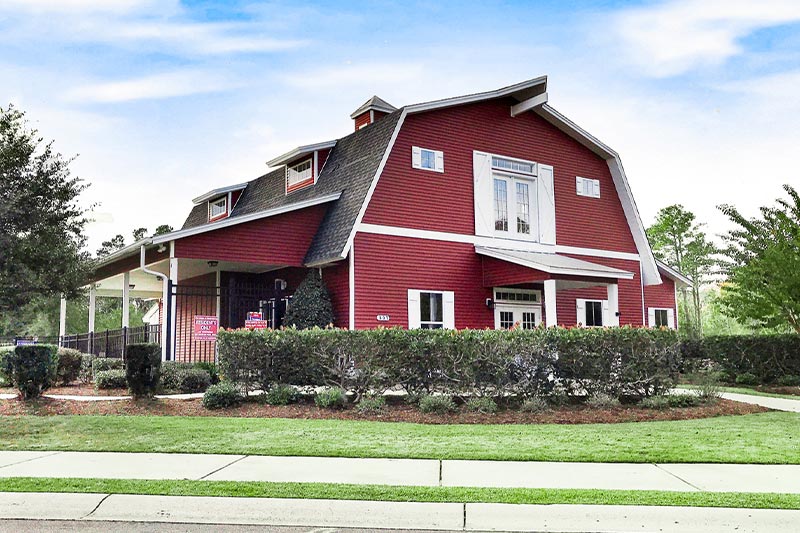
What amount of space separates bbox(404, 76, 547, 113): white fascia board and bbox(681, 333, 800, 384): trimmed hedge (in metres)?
8.61

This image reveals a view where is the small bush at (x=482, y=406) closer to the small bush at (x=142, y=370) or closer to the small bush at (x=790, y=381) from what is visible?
the small bush at (x=142, y=370)

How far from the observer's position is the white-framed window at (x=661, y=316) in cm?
2414

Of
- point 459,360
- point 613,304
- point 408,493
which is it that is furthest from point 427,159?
point 408,493


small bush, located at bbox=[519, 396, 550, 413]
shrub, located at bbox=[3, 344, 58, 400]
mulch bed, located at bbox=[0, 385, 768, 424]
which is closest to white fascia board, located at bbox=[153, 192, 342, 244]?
shrub, located at bbox=[3, 344, 58, 400]

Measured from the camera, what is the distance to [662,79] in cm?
1919

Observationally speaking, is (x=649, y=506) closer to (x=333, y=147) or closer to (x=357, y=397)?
(x=357, y=397)

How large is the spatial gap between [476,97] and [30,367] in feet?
42.0

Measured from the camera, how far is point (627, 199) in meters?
23.3

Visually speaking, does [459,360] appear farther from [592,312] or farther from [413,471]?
[592,312]

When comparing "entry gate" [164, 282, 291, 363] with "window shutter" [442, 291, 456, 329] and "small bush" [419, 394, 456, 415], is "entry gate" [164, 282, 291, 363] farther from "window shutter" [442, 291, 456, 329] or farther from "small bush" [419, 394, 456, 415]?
"small bush" [419, 394, 456, 415]

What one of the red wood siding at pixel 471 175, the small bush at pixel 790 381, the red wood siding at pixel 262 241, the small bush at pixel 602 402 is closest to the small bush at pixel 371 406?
the small bush at pixel 602 402

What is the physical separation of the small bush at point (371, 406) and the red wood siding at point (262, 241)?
21.8 ft

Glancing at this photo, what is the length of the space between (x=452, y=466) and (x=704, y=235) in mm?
36287

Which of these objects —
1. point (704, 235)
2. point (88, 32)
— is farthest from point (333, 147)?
Answer: point (704, 235)
